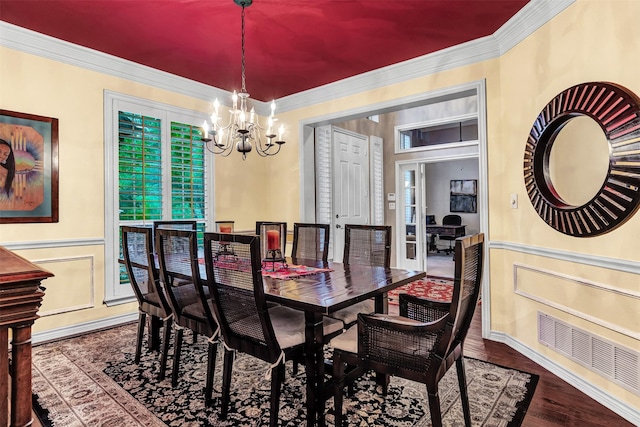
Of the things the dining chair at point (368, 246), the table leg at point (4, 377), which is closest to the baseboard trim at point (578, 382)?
the dining chair at point (368, 246)

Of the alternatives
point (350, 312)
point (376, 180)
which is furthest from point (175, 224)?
point (376, 180)

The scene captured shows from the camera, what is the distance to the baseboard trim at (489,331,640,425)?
76.4 inches

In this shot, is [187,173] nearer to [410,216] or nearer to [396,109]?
[396,109]

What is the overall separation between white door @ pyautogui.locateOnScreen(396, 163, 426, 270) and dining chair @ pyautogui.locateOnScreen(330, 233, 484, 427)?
460cm

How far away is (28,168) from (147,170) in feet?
3.31

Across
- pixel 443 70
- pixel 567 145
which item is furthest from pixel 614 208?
pixel 443 70

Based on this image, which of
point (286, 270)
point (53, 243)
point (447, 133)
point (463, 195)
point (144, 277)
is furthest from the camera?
point (463, 195)

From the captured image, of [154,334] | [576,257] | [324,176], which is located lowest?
[154,334]

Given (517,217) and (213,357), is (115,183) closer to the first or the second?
(213,357)

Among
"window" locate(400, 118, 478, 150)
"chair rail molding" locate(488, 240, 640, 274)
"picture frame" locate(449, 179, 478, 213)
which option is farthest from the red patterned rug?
"picture frame" locate(449, 179, 478, 213)

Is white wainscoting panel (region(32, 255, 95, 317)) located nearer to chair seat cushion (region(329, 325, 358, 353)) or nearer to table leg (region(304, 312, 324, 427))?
table leg (region(304, 312, 324, 427))

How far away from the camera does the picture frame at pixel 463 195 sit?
909 cm

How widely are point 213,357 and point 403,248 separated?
4757 mm

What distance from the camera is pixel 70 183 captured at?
3301mm
